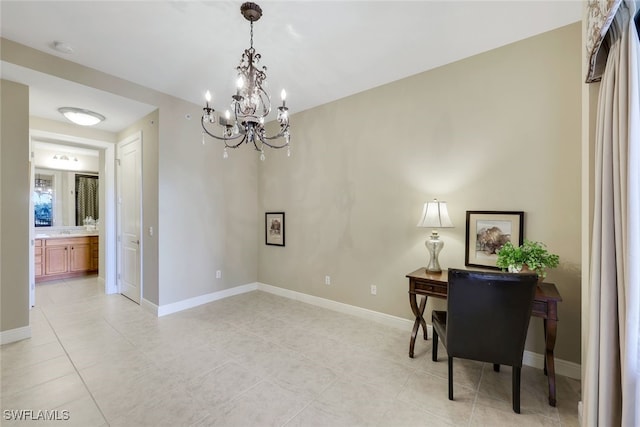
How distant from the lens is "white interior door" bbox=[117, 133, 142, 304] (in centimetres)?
394

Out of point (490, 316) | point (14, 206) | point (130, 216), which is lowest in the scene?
point (490, 316)

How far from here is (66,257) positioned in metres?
5.35

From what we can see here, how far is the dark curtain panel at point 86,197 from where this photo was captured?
6039mm

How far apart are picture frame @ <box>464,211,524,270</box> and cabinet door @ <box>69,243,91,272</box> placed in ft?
23.0

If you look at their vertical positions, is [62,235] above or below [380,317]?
above

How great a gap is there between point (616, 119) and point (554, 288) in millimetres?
1417

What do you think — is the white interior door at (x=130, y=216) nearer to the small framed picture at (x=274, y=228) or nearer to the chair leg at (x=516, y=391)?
the small framed picture at (x=274, y=228)

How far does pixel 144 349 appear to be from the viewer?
266 centimetres

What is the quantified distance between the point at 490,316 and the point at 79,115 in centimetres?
487

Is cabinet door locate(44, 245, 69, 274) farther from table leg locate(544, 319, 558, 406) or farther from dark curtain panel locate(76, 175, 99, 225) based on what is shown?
table leg locate(544, 319, 558, 406)

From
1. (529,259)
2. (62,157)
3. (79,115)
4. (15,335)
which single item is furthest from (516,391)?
(62,157)

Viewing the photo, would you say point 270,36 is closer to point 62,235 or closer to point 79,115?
point 79,115

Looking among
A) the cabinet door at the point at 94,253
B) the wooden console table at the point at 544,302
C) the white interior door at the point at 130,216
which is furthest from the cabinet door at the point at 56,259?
the wooden console table at the point at 544,302

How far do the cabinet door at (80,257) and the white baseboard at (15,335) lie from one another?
10.5 ft
